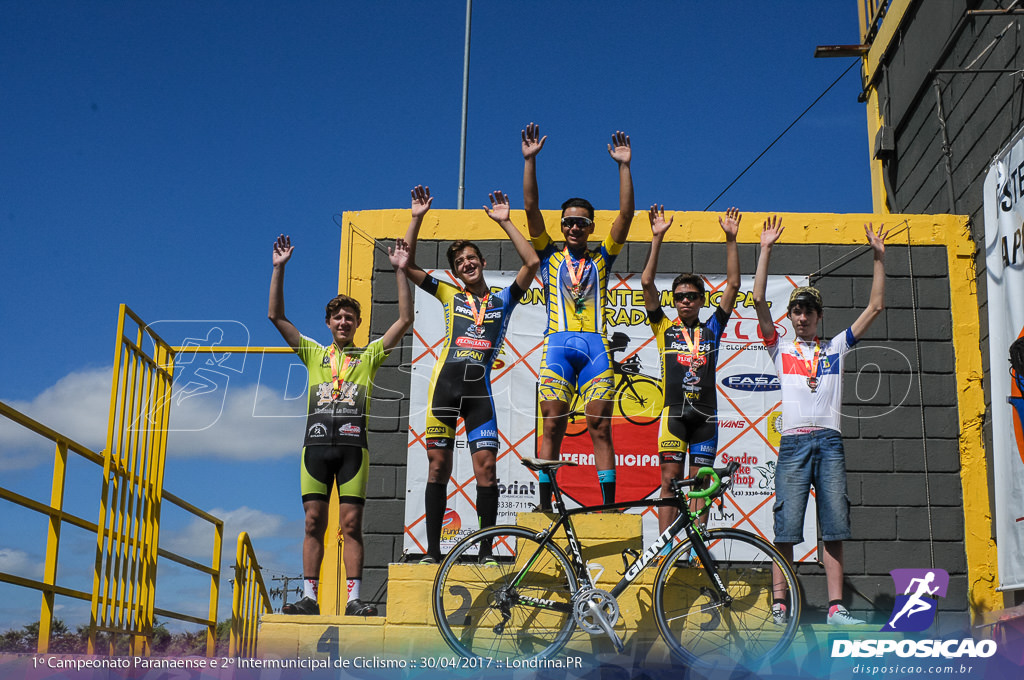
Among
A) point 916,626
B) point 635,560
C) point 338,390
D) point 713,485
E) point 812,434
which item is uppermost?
point 338,390

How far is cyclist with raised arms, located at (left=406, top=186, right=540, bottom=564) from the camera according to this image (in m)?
6.16

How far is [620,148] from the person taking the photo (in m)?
6.61

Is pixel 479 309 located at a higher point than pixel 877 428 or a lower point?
higher

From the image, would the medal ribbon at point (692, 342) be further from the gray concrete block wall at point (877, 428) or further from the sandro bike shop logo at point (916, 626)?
the sandro bike shop logo at point (916, 626)

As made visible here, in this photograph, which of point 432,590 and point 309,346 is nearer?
point 432,590

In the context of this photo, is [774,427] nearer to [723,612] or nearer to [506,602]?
[723,612]

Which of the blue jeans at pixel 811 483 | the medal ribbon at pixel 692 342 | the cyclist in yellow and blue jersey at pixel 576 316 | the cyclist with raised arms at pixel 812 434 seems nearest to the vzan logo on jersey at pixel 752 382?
the medal ribbon at pixel 692 342

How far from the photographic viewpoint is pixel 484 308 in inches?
257

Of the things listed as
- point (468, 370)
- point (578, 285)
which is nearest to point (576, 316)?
point (578, 285)

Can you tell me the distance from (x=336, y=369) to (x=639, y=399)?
3.04 m

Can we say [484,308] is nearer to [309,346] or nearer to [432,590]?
[309,346]

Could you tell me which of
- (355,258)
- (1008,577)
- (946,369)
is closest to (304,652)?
(355,258)

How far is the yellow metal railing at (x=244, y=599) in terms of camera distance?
718 cm

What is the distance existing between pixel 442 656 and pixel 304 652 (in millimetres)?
795
